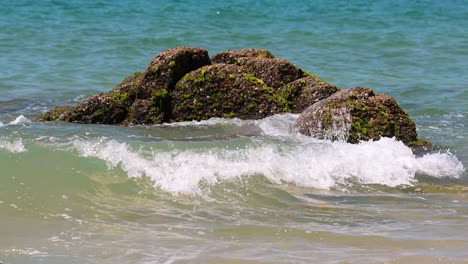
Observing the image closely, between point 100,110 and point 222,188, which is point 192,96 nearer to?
point 100,110

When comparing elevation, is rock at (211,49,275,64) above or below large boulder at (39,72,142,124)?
above

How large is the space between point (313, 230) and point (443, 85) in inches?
447

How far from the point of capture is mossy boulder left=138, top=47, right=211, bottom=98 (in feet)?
40.2

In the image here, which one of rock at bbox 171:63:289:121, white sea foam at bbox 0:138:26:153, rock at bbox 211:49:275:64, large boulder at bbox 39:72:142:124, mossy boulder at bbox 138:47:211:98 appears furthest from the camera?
rock at bbox 211:49:275:64

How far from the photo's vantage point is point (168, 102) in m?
12.3

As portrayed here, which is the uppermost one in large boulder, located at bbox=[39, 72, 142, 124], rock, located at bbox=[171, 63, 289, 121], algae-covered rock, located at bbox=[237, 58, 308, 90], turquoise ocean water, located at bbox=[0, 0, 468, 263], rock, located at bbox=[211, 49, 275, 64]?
rock, located at bbox=[211, 49, 275, 64]

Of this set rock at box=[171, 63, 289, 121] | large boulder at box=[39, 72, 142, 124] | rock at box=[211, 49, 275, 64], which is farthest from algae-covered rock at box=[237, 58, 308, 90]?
large boulder at box=[39, 72, 142, 124]

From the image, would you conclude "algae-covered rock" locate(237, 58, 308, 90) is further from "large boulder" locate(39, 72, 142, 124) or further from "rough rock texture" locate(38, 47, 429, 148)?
"large boulder" locate(39, 72, 142, 124)

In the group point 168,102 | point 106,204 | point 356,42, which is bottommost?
point 106,204

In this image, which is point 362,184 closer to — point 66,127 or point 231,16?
point 66,127

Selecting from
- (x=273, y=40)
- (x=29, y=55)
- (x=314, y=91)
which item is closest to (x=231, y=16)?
(x=273, y=40)

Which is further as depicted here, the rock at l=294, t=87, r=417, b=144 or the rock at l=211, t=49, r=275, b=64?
the rock at l=211, t=49, r=275, b=64

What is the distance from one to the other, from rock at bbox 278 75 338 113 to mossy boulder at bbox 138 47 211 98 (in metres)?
1.56

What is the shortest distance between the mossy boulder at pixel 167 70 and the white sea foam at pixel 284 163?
7.00 feet
